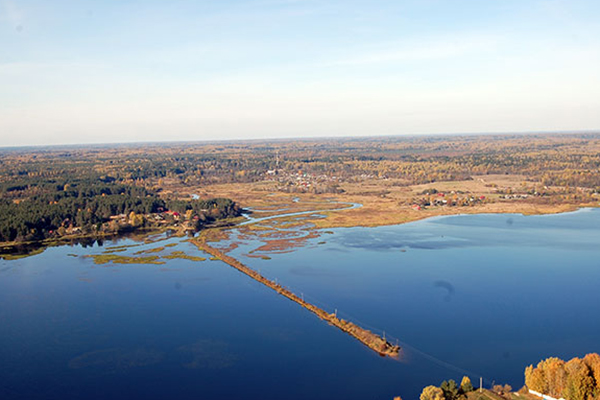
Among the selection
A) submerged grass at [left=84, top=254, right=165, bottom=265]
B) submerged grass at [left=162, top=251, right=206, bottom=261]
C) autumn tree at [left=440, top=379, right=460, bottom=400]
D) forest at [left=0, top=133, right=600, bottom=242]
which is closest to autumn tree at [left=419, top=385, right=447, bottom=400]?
autumn tree at [left=440, top=379, right=460, bottom=400]

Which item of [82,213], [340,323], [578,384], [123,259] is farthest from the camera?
[82,213]

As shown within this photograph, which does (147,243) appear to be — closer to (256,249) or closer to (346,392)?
(256,249)

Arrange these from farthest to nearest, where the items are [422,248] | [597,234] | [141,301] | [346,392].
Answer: [597,234] → [422,248] → [141,301] → [346,392]

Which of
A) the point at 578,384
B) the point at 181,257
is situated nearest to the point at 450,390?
the point at 578,384

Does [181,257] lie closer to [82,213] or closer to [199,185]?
[82,213]

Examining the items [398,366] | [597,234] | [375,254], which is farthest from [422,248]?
[398,366]
